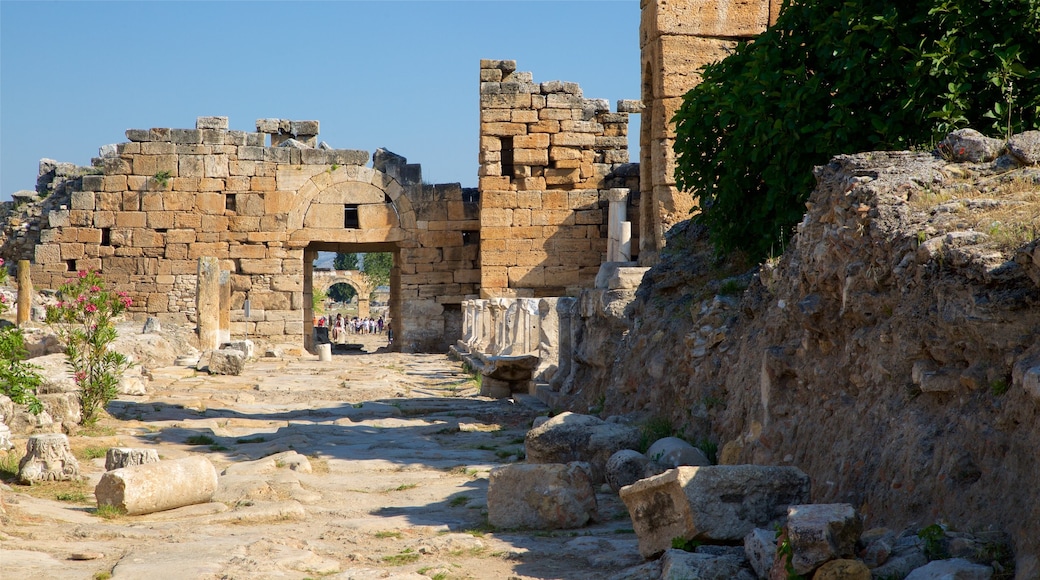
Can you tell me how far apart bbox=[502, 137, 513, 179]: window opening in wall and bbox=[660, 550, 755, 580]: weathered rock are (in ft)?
53.6

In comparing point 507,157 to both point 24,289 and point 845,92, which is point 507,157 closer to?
point 24,289

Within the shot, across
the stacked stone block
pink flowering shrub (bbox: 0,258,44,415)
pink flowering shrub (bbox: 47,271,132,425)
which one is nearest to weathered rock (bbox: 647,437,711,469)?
pink flowering shrub (bbox: 0,258,44,415)

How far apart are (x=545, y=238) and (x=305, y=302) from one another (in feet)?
16.4

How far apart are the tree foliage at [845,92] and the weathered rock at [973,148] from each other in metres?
0.61

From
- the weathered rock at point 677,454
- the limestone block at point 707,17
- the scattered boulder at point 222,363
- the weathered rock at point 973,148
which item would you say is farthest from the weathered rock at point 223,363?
the weathered rock at point 973,148

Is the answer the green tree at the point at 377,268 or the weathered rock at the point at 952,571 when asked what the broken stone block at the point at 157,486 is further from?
the green tree at the point at 377,268

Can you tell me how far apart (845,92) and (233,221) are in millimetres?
15561

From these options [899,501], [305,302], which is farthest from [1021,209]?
[305,302]

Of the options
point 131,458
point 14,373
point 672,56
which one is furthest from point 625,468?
point 672,56

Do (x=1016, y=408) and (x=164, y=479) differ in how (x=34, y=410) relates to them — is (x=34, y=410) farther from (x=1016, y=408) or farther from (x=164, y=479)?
(x=1016, y=408)

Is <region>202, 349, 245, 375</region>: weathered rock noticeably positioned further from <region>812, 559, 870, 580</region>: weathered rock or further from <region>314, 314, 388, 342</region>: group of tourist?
<region>314, 314, 388, 342</region>: group of tourist

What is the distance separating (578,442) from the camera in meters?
6.90

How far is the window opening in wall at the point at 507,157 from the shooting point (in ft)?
66.0

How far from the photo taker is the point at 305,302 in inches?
818
